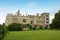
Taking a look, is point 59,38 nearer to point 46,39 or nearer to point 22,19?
point 46,39

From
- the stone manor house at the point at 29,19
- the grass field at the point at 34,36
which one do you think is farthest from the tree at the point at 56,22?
the grass field at the point at 34,36

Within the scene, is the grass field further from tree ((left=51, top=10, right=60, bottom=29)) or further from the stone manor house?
the stone manor house

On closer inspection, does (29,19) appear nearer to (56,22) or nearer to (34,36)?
(56,22)

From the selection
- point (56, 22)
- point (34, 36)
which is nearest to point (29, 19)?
point (56, 22)

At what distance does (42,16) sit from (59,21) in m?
21.2

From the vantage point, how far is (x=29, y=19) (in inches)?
2662

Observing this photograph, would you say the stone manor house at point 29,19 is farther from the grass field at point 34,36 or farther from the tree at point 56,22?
the grass field at point 34,36

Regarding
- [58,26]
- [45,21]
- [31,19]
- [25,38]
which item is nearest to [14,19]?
[31,19]

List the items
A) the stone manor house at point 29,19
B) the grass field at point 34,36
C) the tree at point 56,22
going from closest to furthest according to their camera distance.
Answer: the grass field at point 34,36, the tree at point 56,22, the stone manor house at point 29,19

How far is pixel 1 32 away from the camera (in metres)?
18.7

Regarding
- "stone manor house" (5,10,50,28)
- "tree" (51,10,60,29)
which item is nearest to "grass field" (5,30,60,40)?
"tree" (51,10,60,29)

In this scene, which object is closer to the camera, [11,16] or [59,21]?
[59,21]

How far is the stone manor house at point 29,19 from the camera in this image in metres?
66.6

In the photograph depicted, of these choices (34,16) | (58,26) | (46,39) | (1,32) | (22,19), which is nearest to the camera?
(1,32)
